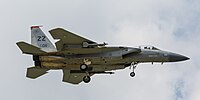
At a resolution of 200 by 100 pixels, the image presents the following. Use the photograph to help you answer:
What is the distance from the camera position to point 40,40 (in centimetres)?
6141

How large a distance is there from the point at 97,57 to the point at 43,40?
5.79m

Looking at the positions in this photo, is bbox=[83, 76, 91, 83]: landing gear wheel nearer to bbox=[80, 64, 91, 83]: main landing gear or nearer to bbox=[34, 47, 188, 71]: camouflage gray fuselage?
bbox=[80, 64, 91, 83]: main landing gear

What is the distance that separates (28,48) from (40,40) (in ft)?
11.9

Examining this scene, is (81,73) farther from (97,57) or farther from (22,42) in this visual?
(22,42)

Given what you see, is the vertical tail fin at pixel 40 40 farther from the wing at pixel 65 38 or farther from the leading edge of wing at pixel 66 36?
the leading edge of wing at pixel 66 36

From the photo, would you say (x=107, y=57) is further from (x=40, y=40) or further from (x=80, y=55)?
(x=40, y=40)

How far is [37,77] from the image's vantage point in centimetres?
6281

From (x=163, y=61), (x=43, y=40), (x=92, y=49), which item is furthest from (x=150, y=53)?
(x=43, y=40)

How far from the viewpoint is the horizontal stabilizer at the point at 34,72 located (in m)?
61.9

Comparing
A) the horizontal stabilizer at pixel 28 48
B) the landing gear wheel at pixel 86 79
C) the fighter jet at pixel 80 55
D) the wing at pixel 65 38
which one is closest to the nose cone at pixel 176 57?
the fighter jet at pixel 80 55

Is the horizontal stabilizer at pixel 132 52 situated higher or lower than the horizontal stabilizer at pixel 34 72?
higher

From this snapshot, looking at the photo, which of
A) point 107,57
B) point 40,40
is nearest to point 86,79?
point 107,57

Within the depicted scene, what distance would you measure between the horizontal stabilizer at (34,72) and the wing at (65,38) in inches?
163

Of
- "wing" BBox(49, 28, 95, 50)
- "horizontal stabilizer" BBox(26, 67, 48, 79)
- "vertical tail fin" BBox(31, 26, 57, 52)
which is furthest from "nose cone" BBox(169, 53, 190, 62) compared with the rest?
"horizontal stabilizer" BBox(26, 67, 48, 79)
